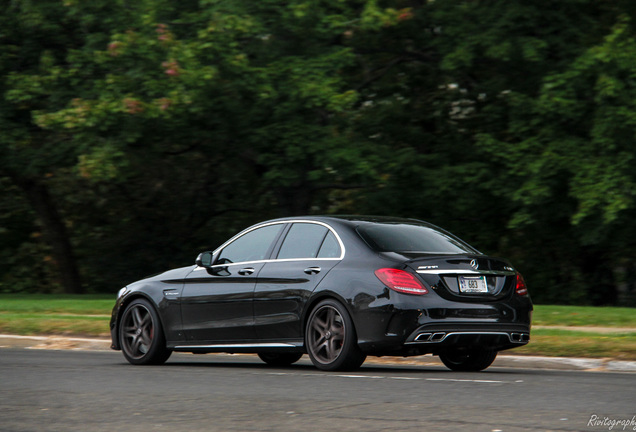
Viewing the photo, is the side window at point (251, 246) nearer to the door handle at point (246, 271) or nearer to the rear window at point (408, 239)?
the door handle at point (246, 271)

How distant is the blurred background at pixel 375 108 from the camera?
22.2 metres

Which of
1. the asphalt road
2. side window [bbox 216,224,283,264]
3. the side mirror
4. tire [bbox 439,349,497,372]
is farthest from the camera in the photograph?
the side mirror

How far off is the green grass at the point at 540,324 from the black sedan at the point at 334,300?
1482 millimetres

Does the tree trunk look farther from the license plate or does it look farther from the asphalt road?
the license plate

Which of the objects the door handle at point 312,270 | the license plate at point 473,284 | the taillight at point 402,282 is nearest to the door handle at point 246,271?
the door handle at point 312,270

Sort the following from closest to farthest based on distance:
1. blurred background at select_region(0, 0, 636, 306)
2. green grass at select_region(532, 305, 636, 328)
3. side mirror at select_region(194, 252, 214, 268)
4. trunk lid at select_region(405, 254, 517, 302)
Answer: trunk lid at select_region(405, 254, 517, 302) < side mirror at select_region(194, 252, 214, 268) < green grass at select_region(532, 305, 636, 328) < blurred background at select_region(0, 0, 636, 306)

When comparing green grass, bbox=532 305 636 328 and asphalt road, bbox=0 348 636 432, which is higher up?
asphalt road, bbox=0 348 636 432

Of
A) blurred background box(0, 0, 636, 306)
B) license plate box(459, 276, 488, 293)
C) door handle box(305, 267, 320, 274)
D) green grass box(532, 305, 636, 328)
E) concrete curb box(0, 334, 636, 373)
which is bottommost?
green grass box(532, 305, 636, 328)

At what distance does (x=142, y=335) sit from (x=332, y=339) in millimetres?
2598

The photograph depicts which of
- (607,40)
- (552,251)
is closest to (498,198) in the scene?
(552,251)

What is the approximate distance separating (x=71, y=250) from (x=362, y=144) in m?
11.3

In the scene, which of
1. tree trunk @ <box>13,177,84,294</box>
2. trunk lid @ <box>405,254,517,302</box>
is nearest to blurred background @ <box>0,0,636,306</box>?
tree trunk @ <box>13,177,84,294</box>

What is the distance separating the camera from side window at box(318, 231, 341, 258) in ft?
34.2

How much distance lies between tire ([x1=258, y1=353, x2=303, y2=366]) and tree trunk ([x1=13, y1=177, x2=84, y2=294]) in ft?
61.0
